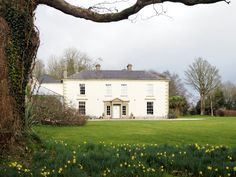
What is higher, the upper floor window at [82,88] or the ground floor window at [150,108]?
the upper floor window at [82,88]

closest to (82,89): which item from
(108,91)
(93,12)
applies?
(108,91)

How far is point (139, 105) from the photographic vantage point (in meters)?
53.5

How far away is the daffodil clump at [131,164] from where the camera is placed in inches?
247

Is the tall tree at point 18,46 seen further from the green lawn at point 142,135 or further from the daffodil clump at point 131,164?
the green lawn at point 142,135

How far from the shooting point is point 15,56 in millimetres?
8812

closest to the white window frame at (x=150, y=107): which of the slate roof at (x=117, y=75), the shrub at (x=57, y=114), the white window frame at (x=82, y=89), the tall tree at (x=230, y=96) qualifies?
the slate roof at (x=117, y=75)

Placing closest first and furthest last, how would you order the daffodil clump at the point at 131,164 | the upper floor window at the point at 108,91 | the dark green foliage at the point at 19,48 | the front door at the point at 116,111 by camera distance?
the daffodil clump at the point at 131,164
the dark green foliage at the point at 19,48
the front door at the point at 116,111
the upper floor window at the point at 108,91

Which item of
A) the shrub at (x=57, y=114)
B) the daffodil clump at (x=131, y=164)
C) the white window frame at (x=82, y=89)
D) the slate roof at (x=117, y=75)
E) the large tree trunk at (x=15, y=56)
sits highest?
the slate roof at (x=117, y=75)

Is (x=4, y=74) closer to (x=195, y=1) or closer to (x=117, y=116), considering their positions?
(x=195, y=1)

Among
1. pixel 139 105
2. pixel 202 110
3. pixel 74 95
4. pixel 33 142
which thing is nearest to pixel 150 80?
pixel 139 105

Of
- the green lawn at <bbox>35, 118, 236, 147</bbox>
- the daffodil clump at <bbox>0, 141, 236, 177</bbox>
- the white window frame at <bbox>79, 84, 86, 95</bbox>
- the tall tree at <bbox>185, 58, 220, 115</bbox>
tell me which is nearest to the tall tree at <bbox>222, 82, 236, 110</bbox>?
the tall tree at <bbox>185, 58, 220, 115</bbox>

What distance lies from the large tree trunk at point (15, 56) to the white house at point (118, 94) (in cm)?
4359

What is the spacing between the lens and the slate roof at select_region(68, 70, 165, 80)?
53.3 meters

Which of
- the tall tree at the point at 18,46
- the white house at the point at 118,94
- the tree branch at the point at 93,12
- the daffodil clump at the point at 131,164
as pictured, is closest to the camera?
the daffodil clump at the point at 131,164
